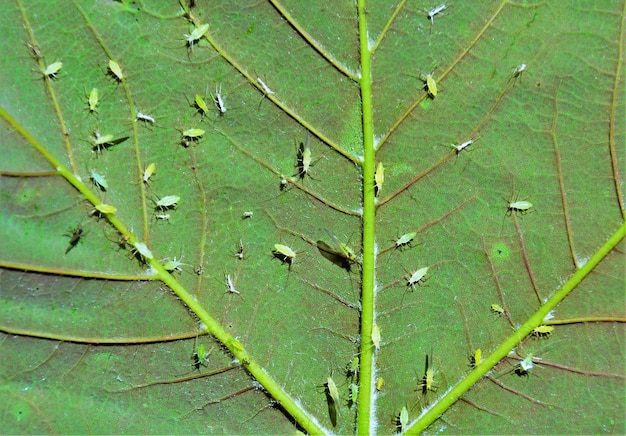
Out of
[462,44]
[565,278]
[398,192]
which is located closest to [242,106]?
[398,192]

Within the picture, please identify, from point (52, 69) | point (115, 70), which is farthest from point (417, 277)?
point (52, 69)

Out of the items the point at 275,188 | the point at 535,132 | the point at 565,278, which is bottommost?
the point at 565,278

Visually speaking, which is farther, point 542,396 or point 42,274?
point 542,396

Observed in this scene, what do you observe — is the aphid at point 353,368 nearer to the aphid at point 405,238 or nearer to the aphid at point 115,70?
the aphid at point 405,238

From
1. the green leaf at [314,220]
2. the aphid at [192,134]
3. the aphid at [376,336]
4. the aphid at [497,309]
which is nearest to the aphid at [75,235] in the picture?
the green leaf at [314,220]

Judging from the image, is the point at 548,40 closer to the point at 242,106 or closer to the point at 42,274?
the point at 242,106

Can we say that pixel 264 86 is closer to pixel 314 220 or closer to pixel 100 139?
pixel 314 220

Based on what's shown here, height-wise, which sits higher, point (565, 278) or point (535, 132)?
point (535, 132)
